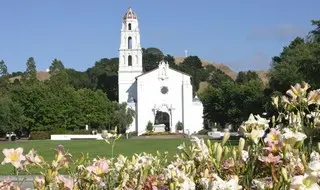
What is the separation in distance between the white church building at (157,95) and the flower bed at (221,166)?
247 feet

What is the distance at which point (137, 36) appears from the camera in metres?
81.2

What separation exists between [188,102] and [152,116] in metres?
5.53

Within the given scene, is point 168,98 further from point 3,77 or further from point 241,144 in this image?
point 241,144

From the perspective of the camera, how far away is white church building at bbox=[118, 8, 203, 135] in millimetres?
79375

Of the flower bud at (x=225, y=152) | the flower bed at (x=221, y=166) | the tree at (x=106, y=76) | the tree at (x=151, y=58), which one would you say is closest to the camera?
the flower bed at (x=221, y=166)

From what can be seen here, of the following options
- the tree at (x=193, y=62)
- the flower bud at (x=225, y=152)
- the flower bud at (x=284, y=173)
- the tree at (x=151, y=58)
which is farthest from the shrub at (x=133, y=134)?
the flower bud at (x=284, y=173)

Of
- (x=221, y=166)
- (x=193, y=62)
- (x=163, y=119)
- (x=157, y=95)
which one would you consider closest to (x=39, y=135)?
(x=157, y=95)

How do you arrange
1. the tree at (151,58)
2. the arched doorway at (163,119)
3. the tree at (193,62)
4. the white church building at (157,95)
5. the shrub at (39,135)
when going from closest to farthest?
the shrub at (39,135) < the white church building at (157,95) < the arched doorway at (163,119) < the tree at (151,58) < the tree at (193,62)

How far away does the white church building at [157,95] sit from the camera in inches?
3125

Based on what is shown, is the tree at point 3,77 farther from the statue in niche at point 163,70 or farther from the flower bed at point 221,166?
the flower bed at point 221,166

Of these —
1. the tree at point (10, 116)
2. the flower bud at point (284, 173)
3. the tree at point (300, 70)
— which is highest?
the tree at point (300, 70)

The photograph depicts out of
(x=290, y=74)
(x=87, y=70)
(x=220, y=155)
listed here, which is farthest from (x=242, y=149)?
(x=87, y=70)

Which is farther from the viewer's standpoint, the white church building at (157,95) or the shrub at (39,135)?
the white church building at (157,95)

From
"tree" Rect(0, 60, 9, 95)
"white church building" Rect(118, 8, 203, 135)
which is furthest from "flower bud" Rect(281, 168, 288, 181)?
"tree" Rect(0, 60, 9, 95)
